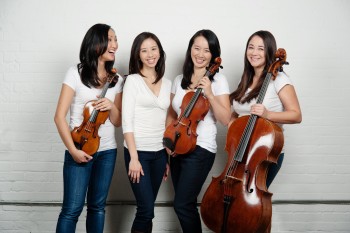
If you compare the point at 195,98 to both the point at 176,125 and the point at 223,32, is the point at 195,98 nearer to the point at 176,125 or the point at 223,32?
the point at 176,125

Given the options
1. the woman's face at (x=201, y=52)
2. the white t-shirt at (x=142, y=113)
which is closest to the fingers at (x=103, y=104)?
the white t-shirt at (x=142, y=113)

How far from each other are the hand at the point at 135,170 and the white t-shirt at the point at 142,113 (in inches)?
4.1

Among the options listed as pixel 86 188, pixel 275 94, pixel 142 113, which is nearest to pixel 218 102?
pixel 275 94

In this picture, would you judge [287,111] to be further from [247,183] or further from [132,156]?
[132,156]

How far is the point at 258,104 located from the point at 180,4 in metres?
1.48

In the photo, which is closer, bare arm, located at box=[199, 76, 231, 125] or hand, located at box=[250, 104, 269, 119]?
hand, located at box=[250, 104, 269, 119]

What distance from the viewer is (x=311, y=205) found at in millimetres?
3369

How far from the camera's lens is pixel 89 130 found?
6.99 feet

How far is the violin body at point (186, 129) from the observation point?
221 centimetres

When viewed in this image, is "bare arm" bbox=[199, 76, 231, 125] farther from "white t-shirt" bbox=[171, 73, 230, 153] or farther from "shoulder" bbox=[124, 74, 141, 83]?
"shoulder" bbox=[124, 74, 141, 83]

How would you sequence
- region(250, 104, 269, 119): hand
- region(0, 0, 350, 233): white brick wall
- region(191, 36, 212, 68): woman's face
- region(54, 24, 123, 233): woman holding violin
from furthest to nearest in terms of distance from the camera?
region(0, 0, 350, 233): white brick wall
region(191, 36, 212, 68): woman's face
region(54, 24, 123, 233): woman holding violin
region(250, 104, 269, 119): hand

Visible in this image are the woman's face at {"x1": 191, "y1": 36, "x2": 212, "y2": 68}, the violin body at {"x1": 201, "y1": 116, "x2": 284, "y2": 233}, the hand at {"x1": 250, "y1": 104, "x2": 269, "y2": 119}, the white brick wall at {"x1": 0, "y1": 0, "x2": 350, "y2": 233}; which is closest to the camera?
the violin body at {"x1": 201, "y1": 116, "x2": 284, "y2": 233}

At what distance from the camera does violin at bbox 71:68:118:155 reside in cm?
213

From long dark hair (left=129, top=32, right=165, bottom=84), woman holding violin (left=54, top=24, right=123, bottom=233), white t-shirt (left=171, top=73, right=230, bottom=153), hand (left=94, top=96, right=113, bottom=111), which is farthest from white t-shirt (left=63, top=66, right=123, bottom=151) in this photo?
white t-shirt (left=171, top=73, right=230, bottom=153)
